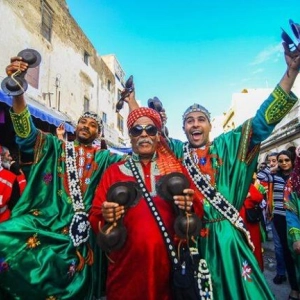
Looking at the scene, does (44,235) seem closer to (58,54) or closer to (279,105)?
(279,105)

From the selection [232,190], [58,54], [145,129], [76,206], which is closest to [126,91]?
[145,129]

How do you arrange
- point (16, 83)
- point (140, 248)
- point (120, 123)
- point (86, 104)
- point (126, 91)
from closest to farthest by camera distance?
point (140, 248)
point (16, 83)
point (126, 91)
point (86, 104)
point (120, 123)

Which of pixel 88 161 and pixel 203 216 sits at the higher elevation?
pixel 88 161

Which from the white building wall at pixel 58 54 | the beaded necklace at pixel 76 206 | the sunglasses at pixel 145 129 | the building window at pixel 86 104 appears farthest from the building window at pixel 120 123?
the sunglasses at pixel 145 129

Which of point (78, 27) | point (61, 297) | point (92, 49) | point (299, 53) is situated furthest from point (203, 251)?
point (92, 49)

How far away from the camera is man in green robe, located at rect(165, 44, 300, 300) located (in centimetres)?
210

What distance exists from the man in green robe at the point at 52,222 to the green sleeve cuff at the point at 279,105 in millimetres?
1703

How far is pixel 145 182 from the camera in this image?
2.33m

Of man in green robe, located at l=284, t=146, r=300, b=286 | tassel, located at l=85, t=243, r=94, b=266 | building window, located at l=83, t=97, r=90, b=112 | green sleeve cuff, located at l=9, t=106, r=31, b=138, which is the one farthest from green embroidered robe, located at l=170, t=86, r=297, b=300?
building window, located at l=83, t=97, r=90, b=112

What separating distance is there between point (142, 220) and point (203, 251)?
0.59 meters

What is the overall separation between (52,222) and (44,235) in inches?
7.9

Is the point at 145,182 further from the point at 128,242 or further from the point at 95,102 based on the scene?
the point at 95,102

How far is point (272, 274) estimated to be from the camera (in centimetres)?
512

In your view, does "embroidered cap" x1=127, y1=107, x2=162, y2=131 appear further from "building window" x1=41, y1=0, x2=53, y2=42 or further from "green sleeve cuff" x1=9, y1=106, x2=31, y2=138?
"building window" x1=41, y1=0, x2=53, y2=42
